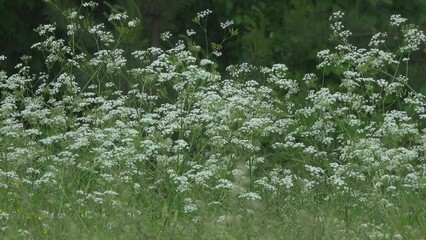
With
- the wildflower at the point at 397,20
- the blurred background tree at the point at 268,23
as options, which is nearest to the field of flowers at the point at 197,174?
the wildflower at the point at 397,20

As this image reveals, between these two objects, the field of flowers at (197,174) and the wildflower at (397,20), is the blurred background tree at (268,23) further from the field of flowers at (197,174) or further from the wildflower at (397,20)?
the field of flowers at (197,174)

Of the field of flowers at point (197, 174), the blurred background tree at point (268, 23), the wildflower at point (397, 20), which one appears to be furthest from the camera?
the blurred background tree at point (268, 23)

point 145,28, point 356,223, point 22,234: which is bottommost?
point 22,234

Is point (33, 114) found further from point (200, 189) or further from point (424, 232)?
point (424, 232)

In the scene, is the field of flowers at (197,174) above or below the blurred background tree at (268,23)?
below

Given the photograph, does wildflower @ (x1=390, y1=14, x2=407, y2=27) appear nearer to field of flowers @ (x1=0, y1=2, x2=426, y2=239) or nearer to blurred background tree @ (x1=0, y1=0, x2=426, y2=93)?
field of flowers @ (x1=0, y1=2, x2=426, y2=239)

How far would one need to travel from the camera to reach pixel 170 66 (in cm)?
684

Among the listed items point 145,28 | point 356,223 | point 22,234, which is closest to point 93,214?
point 22,234

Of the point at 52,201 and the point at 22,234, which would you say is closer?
the point at 22,234

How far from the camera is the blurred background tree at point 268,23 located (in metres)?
11.0

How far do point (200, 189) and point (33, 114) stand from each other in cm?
118

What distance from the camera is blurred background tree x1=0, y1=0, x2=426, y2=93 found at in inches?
435

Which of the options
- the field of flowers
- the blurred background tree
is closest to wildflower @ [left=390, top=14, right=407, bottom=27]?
the field of flowers

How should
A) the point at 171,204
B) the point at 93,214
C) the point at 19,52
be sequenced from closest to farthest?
the point at 93,214, the point at 171,204, the point at 19,52
